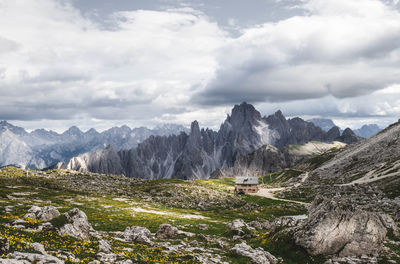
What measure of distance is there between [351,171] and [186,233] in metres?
135

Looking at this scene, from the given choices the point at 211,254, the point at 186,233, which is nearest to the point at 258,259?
the point at 211,254

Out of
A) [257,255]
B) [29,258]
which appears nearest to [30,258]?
[29,258]

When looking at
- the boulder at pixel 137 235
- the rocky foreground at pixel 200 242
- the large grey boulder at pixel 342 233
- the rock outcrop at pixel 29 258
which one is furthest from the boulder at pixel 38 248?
the large grey boulder at pixel 342 233

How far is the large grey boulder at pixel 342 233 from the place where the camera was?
28.8m

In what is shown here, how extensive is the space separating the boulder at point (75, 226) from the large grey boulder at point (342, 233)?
26.2m

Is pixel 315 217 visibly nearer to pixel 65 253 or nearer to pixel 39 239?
pixel 65 253

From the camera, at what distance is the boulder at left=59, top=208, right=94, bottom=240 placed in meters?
28.1

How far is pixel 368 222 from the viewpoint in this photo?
30.0 metres

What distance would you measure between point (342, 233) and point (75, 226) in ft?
105

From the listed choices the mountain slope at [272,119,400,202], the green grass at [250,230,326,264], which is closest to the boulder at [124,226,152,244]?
the green grass at [250,230,326,264]

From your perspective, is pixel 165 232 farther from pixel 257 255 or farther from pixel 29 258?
pixel 29 258

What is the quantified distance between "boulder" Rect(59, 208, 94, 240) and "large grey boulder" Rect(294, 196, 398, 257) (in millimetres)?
26179

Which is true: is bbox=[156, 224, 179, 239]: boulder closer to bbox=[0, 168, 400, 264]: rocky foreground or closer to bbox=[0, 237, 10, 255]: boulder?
bbox=[0, 168, 400, 264]: rocky foreground

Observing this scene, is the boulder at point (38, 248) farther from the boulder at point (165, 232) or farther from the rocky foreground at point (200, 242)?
the boulder at point (165, 232)
